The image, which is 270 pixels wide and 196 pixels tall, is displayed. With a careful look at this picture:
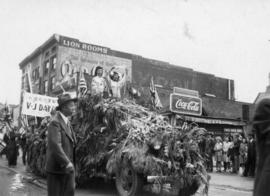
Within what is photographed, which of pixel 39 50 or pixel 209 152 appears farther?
pixel 39 50

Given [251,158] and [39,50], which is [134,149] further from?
[39,50]

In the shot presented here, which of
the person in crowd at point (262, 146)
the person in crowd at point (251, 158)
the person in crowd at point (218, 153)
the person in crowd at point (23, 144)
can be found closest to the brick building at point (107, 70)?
the person in crowd at point (23, 144)

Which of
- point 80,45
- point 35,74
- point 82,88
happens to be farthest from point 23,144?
point 35,74

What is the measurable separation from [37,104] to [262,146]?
13767mm

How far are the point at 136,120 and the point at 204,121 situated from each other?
565 inches

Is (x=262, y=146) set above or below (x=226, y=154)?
above

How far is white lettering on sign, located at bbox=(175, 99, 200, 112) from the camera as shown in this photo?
23.6 metres

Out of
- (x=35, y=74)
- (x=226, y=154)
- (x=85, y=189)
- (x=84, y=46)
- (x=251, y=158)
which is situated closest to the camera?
(x=85, y=189)

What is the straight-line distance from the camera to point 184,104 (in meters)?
23.7

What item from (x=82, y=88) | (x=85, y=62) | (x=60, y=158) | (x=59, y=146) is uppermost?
(x=85, y=62)

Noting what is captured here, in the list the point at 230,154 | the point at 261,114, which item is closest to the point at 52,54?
the point at 230,154

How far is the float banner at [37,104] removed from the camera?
1552cm

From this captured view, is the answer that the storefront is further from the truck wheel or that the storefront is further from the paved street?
the truck wheel

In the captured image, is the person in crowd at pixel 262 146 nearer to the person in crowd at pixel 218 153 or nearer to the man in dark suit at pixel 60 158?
the man in dark suit at pixel 60 158
